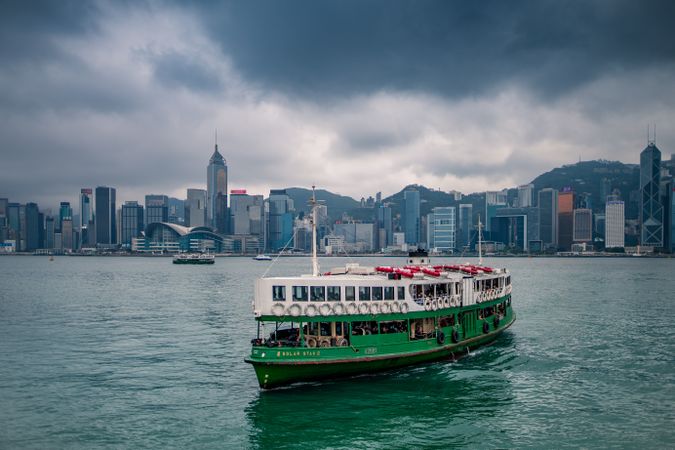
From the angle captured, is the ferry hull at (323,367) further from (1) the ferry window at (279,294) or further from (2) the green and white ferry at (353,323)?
(1) the ferry window at (279,294)

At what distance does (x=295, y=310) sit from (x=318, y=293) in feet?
5.29

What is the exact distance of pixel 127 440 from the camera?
23.9 metres

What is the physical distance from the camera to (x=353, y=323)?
31.0 metres

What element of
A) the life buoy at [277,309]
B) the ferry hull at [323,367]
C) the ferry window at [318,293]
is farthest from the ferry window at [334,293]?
the ferry hull at [323,367]

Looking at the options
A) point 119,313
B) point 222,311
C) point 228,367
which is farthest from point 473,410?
point 119,313

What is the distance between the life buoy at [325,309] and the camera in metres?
29.9

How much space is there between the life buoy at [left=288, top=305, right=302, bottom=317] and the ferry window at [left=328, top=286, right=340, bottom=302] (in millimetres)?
1878

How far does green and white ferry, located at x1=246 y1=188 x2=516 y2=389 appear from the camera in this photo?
1142 inches

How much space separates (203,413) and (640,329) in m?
42.7

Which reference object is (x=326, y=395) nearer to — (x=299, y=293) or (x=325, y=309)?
(x=325, y=309)

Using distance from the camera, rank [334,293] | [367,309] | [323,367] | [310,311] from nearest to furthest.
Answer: [323,367], [310,311], [334,293], [367,309]

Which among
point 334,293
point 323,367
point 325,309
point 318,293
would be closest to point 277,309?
point 318,293

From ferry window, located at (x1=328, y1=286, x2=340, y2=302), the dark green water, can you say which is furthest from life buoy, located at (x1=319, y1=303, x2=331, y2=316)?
the dark green water

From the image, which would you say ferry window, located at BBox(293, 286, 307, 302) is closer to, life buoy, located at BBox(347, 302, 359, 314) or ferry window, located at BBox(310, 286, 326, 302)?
ferry window, located at BBox(310, 286, 326, 302)
